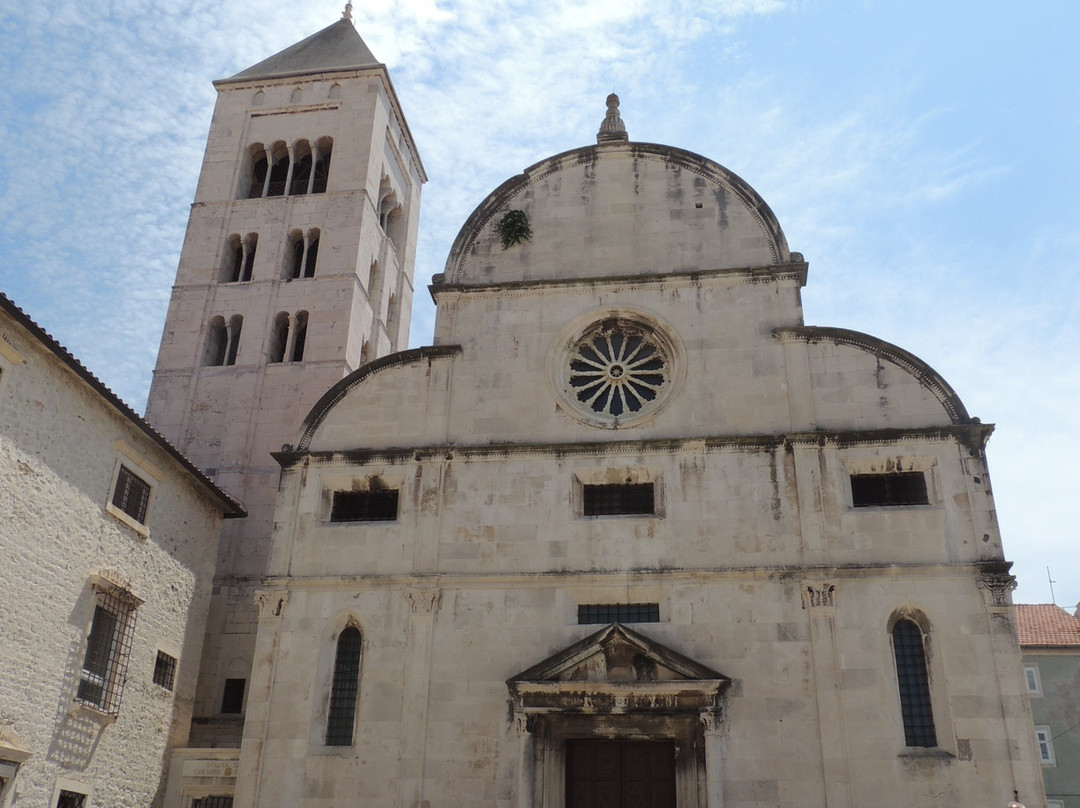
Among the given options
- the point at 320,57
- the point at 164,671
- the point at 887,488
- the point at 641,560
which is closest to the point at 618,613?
the point at 641,560

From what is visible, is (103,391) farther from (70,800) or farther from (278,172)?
(278,172)

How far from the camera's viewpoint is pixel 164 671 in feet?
69.1

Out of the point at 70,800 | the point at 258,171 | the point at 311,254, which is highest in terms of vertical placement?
the point at 258,171

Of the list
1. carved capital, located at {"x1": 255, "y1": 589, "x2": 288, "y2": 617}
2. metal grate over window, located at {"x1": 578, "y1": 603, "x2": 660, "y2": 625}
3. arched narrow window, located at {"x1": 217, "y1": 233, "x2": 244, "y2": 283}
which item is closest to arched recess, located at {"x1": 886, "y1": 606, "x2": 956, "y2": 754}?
metal grate over window, located at {"x1": 578, "y1": 603, "x2": 660, "y2": 625}

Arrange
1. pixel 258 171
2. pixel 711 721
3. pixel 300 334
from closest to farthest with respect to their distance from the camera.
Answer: pixel 711 721 → pixel 300 334 → pixel 258 171

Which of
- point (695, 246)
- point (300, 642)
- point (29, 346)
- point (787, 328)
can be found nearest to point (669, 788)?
point (300, 642)

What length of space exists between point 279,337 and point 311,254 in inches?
125

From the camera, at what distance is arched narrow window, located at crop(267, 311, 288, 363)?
30.7 meters

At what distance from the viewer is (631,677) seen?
1731 centimetres

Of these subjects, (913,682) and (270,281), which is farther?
(270,281)

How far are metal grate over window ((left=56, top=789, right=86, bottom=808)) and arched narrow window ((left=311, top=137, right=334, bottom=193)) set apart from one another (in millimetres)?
21230

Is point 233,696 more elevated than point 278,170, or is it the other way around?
point 278,170

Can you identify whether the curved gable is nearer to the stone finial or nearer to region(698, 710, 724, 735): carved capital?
the stone finial

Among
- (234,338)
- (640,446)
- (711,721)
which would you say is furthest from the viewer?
(234,338)
